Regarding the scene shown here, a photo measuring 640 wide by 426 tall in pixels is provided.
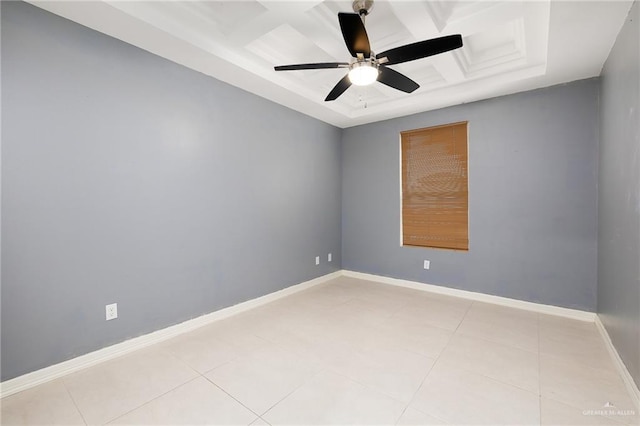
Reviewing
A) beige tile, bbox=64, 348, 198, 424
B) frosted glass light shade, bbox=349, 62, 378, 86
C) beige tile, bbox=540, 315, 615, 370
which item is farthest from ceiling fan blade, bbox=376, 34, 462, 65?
beige tile, bbox=64, 348, 198, 424

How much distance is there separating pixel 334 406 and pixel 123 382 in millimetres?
1505

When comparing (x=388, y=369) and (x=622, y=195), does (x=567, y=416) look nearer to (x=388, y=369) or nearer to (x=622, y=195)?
(x=388, y=369)

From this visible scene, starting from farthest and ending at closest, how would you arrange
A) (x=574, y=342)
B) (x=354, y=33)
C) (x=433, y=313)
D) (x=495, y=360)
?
(x=433, y=313) → (x=574, y=342) → (x=495, y=360) → (x=354, y=33)

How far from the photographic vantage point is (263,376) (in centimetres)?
205

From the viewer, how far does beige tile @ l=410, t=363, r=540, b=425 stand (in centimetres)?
163

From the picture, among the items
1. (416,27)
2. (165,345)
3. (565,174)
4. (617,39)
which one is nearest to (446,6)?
(416,27)

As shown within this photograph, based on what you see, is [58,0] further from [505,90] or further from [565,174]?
[565,174]

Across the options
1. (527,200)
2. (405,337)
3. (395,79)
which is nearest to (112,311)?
(405,337)

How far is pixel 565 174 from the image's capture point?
3.12 m

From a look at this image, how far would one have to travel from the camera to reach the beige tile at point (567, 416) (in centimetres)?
160

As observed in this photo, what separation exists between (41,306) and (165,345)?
951mm

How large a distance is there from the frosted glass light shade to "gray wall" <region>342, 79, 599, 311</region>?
2170 millimetres

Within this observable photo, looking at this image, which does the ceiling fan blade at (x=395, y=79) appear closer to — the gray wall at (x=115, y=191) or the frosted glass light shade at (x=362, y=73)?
the frosted glass light shade at (x=362, y=73)

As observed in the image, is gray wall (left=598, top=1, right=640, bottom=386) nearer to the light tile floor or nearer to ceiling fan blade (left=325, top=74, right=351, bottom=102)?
the light tile floor
